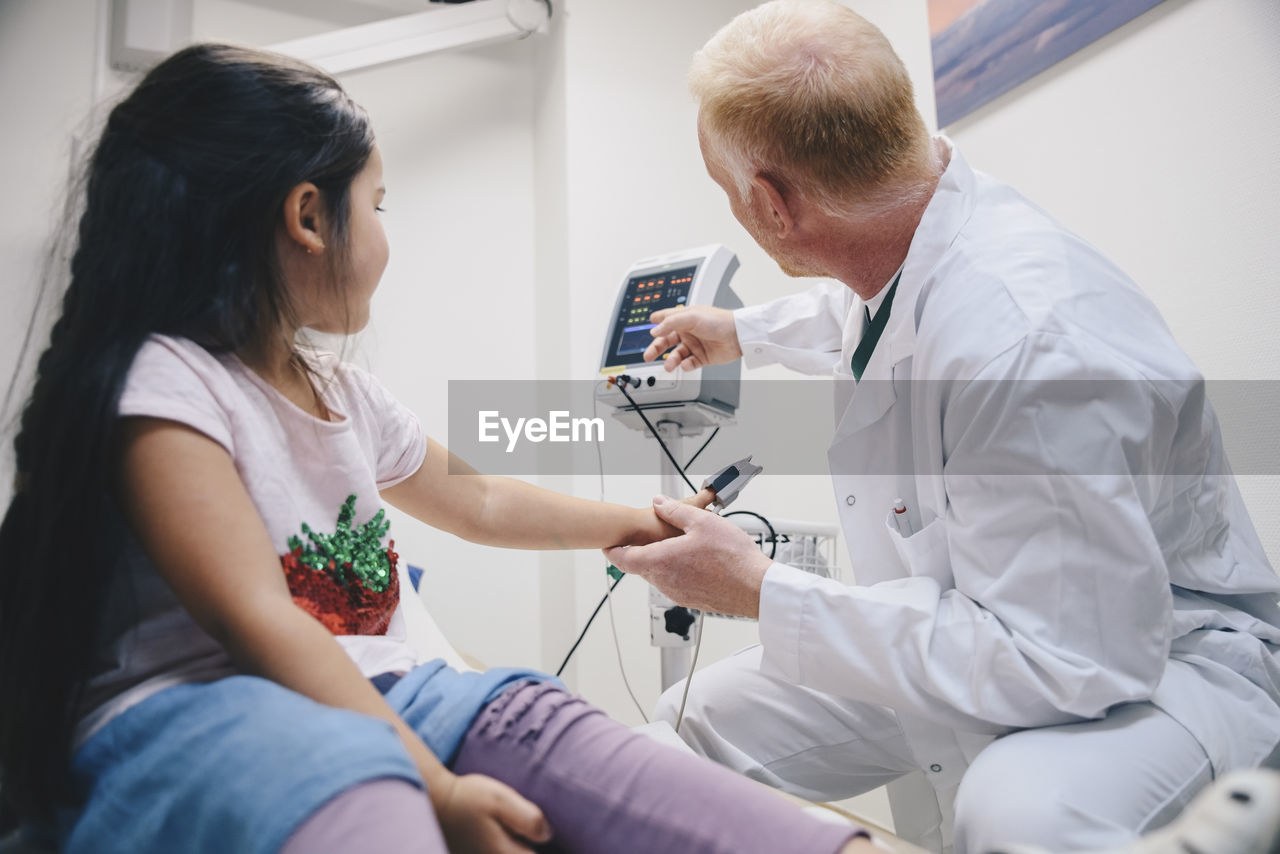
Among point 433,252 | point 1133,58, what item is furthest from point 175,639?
point 433,252

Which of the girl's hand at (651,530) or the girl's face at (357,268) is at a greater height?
the girl's face at (357,268)

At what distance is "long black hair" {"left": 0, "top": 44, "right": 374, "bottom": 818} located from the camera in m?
0.73

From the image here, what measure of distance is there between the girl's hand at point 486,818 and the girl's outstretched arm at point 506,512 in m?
0.57

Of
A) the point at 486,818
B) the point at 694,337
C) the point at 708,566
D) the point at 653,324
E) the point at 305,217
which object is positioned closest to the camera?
the point at 486,818

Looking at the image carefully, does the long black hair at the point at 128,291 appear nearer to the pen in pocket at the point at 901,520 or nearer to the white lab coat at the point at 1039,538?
the white lab coat at the point at 1039,538

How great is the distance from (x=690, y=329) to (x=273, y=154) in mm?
970

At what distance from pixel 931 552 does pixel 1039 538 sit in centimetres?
21

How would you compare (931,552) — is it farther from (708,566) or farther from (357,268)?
(357,268)

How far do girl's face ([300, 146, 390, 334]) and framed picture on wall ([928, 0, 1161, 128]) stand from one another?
154 centimetres

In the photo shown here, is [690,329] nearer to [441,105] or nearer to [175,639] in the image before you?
[175,639]

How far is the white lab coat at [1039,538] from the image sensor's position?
95 centimetres

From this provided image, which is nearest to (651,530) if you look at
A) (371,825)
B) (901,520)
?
(901,520)

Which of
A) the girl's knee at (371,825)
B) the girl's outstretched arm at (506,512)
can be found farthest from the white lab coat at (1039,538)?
the girl's knee at (371,825)

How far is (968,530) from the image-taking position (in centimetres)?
105
